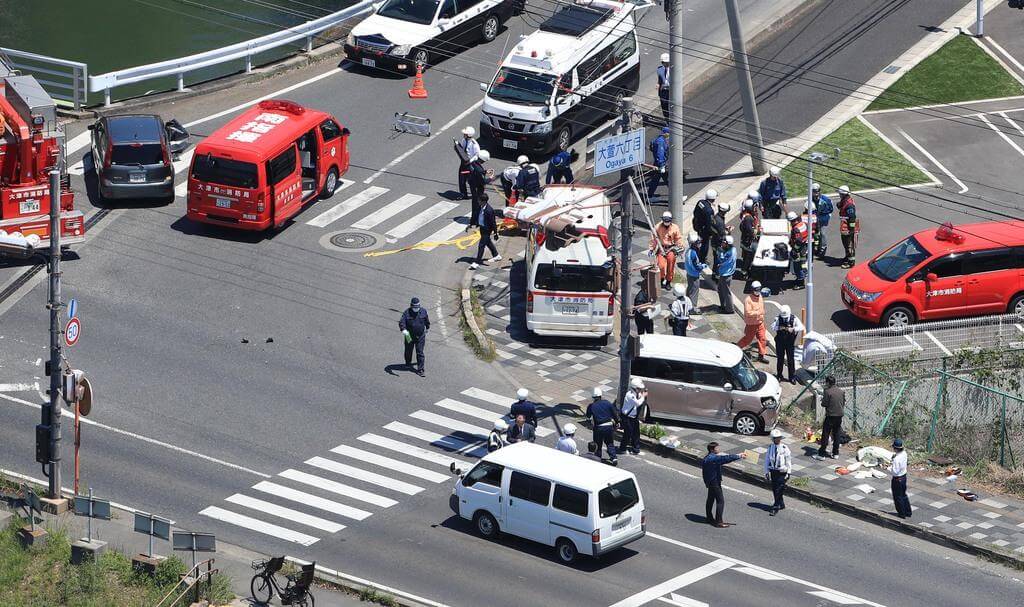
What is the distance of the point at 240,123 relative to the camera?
39.7 meters

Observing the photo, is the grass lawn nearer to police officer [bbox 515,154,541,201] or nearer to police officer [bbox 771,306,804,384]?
police officer [bbox 515,154,541,201]

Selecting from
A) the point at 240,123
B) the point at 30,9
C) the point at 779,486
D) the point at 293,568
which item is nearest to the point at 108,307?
the point at 240,123

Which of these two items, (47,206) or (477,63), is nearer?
(47,206)

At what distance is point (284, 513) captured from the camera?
94.4 feet

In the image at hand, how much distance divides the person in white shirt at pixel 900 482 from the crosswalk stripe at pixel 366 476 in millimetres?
8578

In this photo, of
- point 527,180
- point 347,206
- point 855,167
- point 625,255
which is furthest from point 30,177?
point 855,167

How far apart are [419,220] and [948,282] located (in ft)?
42.0

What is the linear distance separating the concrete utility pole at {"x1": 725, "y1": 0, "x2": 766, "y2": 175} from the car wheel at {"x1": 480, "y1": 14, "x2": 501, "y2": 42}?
8.50 m

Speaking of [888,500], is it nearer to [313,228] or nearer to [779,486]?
[779,486]

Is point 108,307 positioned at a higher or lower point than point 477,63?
lower

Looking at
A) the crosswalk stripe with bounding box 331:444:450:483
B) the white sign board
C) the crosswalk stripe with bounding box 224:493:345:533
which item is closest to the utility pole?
the white sign board

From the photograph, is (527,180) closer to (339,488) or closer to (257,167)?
(257,167)

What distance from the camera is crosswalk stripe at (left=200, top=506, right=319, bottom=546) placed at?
28011mm

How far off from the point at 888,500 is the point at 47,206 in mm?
19869
